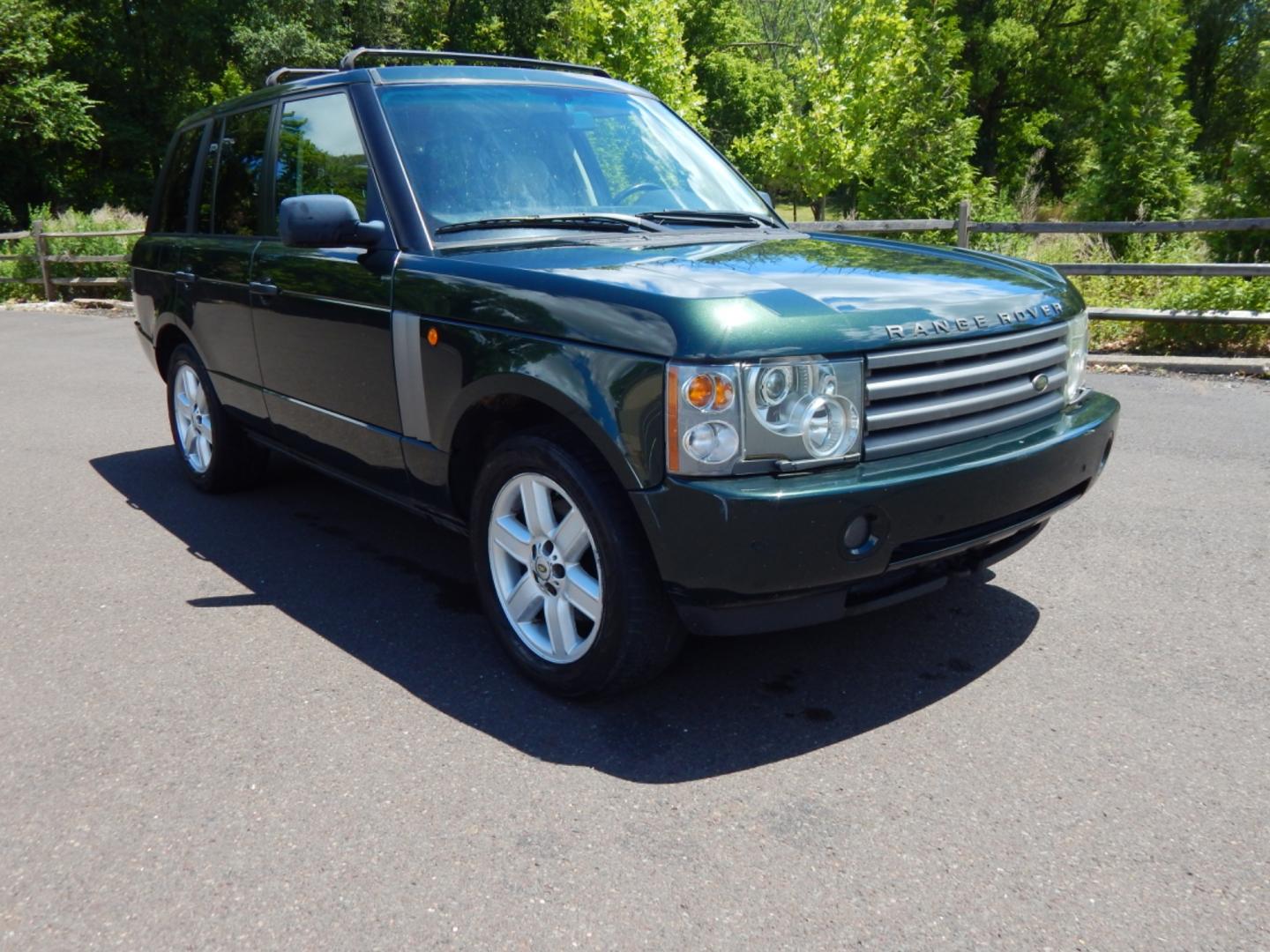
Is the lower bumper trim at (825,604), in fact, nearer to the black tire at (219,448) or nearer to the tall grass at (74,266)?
the black tire at (219,448)

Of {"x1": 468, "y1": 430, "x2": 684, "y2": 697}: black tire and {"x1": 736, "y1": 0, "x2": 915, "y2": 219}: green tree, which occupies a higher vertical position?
{"x1": 736, "y1": 0, "x2": 915, "y2": 219}: green tree

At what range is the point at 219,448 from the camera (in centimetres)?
561

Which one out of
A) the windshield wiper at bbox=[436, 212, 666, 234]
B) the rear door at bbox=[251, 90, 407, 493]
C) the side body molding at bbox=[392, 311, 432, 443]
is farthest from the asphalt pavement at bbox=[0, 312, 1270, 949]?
the windshield wiper at bbox=[436, 212, 666, 234]

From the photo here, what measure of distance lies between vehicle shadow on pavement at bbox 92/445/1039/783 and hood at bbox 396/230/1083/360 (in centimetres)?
112

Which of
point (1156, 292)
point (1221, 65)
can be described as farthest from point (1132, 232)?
point (1221, 65)

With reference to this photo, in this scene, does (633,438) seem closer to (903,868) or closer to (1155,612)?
(903,868)

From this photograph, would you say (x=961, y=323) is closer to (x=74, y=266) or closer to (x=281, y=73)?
(x=281, y=73)

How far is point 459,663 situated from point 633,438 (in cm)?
126

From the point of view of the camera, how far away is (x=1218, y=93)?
35406 mm

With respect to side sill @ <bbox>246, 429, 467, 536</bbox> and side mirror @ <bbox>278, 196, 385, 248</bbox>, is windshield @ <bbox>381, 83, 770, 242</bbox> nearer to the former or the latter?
side mirror @ <bbox>278, 196, 385, 248</bbox>

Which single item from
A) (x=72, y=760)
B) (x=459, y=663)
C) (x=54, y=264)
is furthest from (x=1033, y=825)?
(x=54, y=264)

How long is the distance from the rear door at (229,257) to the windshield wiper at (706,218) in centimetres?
183

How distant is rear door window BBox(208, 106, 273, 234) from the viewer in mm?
4824

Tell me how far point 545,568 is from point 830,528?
3.21 ft
